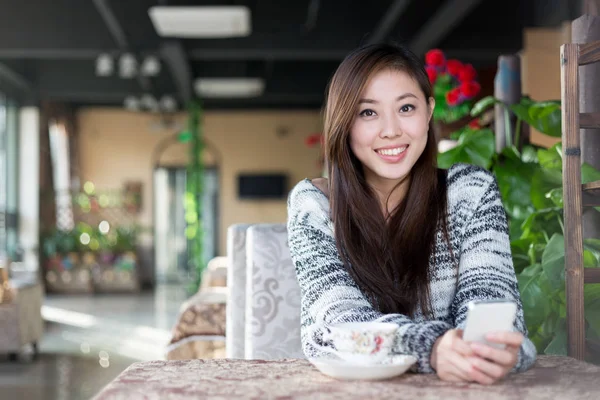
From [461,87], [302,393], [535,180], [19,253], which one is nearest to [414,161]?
[302,393]

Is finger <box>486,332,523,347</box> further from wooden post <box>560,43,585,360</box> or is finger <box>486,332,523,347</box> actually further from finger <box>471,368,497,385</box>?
wooden post <box>560,43,585,360</box>

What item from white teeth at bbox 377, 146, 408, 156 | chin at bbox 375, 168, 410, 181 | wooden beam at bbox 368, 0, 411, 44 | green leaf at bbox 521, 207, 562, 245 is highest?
wooden beam at bbox 368, 0, 411, 44

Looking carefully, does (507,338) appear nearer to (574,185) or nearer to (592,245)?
(574,185)

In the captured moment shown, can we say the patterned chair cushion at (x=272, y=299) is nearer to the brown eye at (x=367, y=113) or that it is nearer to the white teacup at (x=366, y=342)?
the brown eye at (x=367, y=113)

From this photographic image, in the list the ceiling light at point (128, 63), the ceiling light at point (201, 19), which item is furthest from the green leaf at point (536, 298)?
the ceiling light at point (128, 63)

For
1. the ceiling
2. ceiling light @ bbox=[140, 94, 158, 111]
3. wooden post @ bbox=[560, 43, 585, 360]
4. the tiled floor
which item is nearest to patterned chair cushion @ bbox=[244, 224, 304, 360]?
wooden post @ bbox=[560, 43, 585, 360]

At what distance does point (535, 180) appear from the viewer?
90.4 inches

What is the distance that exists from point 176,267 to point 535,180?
1228 cm

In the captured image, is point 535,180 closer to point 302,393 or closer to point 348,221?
point 348,221

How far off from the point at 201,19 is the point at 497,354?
6113 mm

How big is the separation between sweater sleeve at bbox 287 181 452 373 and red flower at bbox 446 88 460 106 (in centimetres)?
208

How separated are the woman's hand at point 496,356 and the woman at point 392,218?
1.02 ft

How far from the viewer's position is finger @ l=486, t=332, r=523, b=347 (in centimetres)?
114

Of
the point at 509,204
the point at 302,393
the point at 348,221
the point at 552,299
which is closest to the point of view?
the point at 302,393
